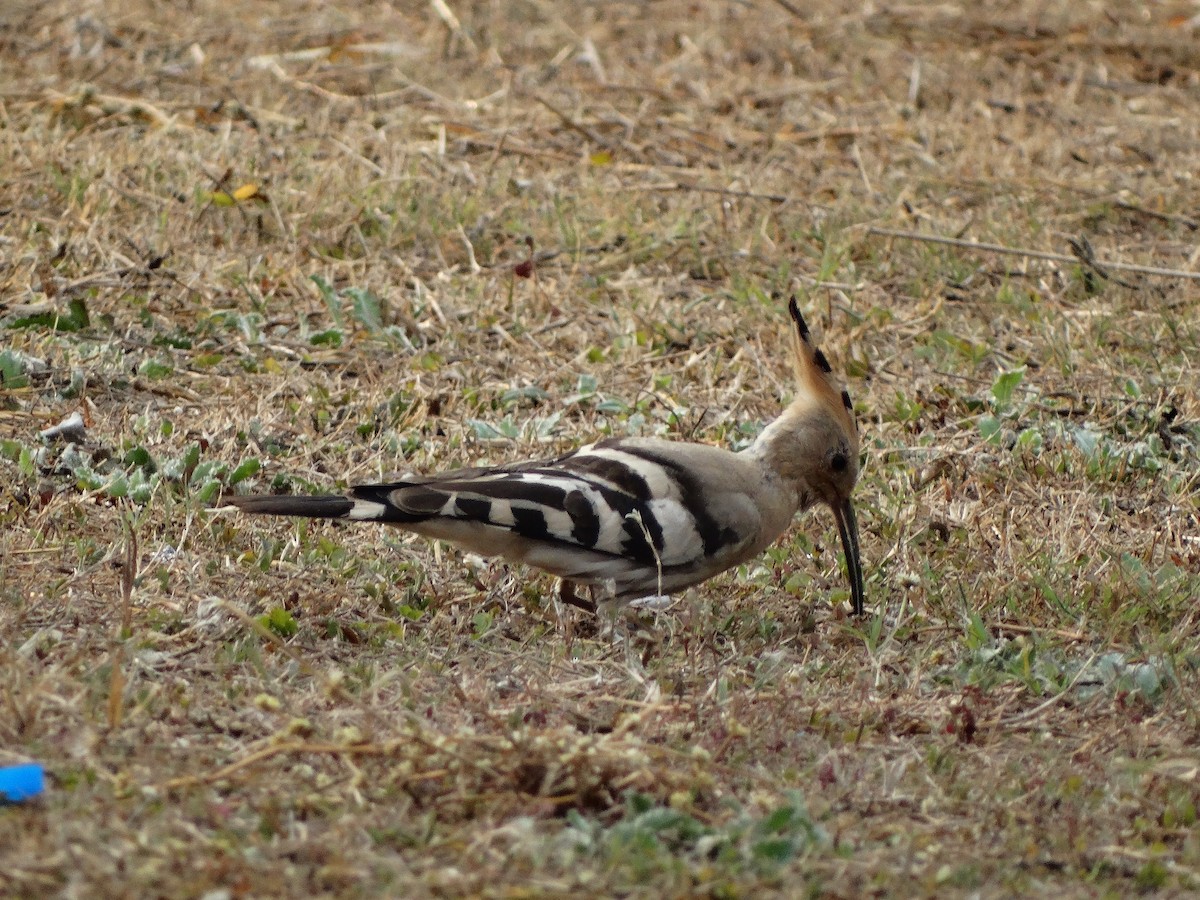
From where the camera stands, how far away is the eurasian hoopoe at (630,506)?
4.04 m

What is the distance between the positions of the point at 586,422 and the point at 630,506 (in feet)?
4.03

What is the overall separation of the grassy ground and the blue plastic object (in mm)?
35

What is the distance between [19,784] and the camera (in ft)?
9.04

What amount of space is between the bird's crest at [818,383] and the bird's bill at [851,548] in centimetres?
19

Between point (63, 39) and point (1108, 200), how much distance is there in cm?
488

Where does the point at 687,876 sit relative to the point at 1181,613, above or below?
above

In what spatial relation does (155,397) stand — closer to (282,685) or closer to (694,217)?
(282,685)

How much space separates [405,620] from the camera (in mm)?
4035

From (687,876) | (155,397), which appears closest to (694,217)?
(155,397)

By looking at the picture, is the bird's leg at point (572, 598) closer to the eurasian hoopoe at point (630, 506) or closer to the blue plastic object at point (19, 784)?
the eurasian hoopoe at point (630, 506)

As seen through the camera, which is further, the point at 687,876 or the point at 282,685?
the point at 282,685

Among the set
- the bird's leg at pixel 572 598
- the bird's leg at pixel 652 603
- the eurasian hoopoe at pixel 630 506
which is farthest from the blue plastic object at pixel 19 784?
the bird's leg at pixel 652 603

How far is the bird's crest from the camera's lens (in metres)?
4.68

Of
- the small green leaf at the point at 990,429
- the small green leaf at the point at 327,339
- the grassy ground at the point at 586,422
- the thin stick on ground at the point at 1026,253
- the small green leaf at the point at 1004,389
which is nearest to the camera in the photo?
the grassy ground at the point at 586,422
